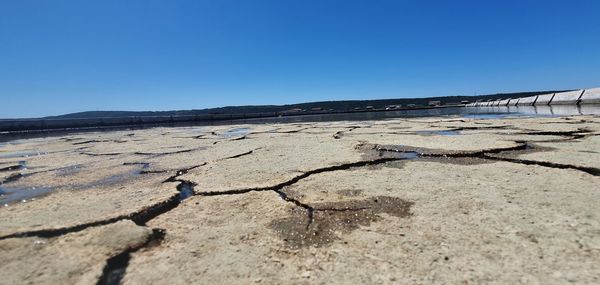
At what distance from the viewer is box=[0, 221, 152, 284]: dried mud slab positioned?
0.80 meters

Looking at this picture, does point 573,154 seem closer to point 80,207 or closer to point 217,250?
point 217,250

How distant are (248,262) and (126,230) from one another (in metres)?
0.46

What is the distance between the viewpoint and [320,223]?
42.2 inches

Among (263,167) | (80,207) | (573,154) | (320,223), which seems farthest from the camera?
(263,167)

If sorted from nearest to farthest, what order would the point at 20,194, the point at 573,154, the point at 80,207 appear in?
1. the point at 80,207
2. the point at 20,194
3. the point at 573,154

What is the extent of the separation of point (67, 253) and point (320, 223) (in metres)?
0.70

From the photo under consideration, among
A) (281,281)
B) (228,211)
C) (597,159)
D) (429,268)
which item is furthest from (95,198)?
(597,159)

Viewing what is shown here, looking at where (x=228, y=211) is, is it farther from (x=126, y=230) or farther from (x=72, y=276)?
(x=72, y=276)

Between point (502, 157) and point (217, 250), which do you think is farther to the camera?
point (502, 157)

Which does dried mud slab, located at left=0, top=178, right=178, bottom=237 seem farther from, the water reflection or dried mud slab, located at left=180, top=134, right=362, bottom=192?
the water reflection

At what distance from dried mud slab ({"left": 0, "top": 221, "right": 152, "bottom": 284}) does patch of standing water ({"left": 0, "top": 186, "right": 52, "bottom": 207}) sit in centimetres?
Answer: 64

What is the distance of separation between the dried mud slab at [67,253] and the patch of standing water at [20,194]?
0.64 meters

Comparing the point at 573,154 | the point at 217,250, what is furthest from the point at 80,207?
the point at 573,154

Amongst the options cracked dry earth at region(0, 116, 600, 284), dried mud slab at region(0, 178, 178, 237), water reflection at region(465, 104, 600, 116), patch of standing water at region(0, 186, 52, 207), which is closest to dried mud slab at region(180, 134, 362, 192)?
cracked dry earth at region(0, 116, 600, 284)
